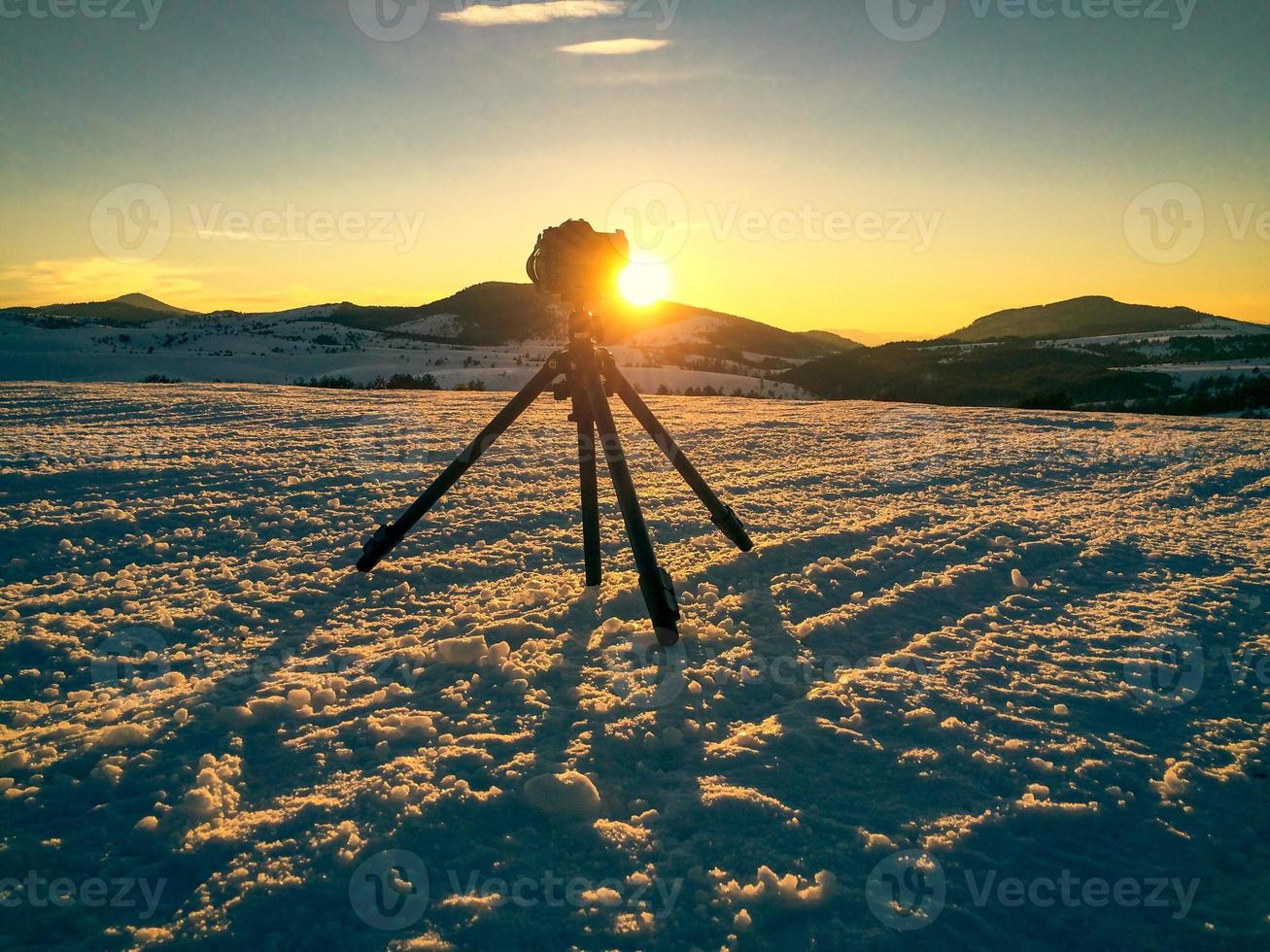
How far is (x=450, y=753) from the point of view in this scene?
232 cm

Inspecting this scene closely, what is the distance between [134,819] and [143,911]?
1.37 feet

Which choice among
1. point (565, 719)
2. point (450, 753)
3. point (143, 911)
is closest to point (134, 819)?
point (143, 911)

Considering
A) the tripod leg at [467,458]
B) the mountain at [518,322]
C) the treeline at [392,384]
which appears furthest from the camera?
the mountain at [518,322]

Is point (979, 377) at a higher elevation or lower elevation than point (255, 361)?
higher

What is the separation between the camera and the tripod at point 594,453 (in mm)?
3023

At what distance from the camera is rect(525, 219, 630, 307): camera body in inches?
128
